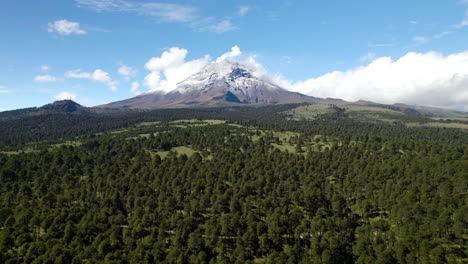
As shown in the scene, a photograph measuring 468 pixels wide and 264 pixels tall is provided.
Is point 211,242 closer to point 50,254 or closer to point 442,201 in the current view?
point 50,254

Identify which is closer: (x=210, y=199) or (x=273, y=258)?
(x=273, y=258)

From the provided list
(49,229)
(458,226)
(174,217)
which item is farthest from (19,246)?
(458,226)

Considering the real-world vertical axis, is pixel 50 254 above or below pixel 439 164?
below

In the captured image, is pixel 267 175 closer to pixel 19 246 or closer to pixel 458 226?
pixel 458 226

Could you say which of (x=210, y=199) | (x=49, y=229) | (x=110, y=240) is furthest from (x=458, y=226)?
(x=49, y=229)

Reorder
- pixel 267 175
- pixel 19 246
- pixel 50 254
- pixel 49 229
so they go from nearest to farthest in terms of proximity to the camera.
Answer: pixel 50 254 → pixel 19 246 → pixel 49 229 → pixel 267 175

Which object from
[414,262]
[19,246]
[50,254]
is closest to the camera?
[414,262]
